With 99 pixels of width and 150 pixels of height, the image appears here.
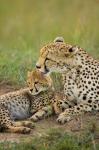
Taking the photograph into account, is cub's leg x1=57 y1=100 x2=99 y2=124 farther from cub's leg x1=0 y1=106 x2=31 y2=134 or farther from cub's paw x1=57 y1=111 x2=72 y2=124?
cub's leg x1=0 y1=106 x2=31 y2=134

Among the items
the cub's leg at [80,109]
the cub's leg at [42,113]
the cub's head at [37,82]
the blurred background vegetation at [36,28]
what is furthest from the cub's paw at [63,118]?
the blurred background vegetation at [36,28]

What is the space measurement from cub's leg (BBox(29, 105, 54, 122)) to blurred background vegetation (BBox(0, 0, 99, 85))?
1.15 m

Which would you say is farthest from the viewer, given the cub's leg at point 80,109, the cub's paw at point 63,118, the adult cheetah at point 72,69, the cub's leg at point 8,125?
the adult cheetah at point 72,69

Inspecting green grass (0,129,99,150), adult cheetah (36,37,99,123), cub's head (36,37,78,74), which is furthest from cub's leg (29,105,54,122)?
green grass (0,129,99,150)

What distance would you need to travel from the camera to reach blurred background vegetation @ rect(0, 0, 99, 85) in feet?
38.9

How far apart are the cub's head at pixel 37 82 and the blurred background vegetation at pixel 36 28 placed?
68 cm

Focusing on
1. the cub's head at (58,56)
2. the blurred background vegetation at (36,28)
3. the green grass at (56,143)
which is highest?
the blurred background vegetation at (36,28)

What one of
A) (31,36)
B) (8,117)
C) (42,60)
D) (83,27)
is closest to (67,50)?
(42,60)

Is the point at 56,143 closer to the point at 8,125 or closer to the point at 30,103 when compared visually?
the point at 8,125

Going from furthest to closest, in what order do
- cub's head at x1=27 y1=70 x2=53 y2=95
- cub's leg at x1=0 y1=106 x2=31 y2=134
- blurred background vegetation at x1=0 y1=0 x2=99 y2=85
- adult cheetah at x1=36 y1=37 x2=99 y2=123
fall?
blurred background vegetation at x1=0 y1=0 x2=99 y2=85
cub's head at x1=27 y1=70 x2=53 y2=95
adult cheetah at x1=36 y1=37 x2=99 y2=123
cub's leg at x1=0 y1=106 x2=31 y2=134

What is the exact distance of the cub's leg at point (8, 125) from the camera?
29.2 feet

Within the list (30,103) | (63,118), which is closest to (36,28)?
(30,103)

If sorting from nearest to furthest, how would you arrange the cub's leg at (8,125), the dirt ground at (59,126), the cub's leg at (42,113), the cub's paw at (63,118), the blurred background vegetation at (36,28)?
the dirt ground at (59,126) → the cub's leg at (8,125) → the cub's paw at (63,118) → the cub's leg at (42,113) → the blurred background vegetation at (36,28)

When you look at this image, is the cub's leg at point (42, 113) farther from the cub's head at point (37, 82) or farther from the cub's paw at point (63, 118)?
the cub's head at point (37, 82)
